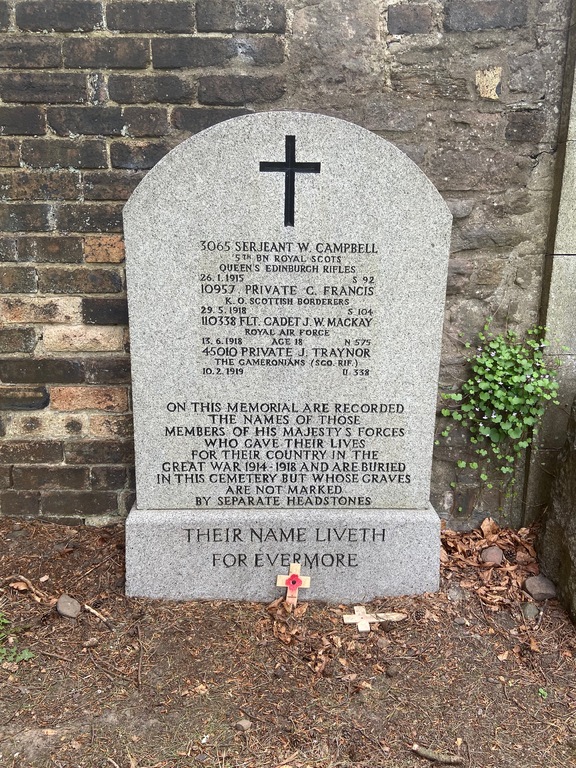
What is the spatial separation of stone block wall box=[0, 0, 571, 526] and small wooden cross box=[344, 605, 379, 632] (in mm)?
1411

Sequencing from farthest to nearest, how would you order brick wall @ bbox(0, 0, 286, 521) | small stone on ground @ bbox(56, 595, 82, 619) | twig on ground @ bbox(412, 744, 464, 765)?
brick wall @ bbox(0, 0, 286, 521), small stone on ground @ bbox(56, 595, 82, 619), twig on ground @ bbox(412, 744, 464, 765)

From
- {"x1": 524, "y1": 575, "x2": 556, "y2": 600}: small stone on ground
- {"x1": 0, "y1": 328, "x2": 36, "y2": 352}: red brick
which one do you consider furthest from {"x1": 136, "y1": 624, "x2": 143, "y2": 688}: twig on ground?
{"x1": 524, "y1": 575, "x2": 556, "y2": 600}: small stone on ground

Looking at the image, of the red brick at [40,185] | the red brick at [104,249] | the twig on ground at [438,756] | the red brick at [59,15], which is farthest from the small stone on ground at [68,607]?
the red brick at [59,15]

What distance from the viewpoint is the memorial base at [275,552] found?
2588 millimetres

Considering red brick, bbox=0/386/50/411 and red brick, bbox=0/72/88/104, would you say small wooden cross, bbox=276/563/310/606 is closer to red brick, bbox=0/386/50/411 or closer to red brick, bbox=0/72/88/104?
red brick, bbox=0/386/50/411

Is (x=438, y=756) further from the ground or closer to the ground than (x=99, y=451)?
closer to the ground

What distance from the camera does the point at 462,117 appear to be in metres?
2.85

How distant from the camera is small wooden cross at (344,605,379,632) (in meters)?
2.47

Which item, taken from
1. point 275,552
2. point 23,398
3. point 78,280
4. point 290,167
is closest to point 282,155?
point 290,167

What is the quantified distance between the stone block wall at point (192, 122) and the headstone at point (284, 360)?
57 cm

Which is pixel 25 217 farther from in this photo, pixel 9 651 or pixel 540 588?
pixel 540 588

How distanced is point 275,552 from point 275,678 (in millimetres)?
566

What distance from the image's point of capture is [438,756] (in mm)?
1894

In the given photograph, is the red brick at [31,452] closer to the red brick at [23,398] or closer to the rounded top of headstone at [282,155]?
the red brick at [23,398]
